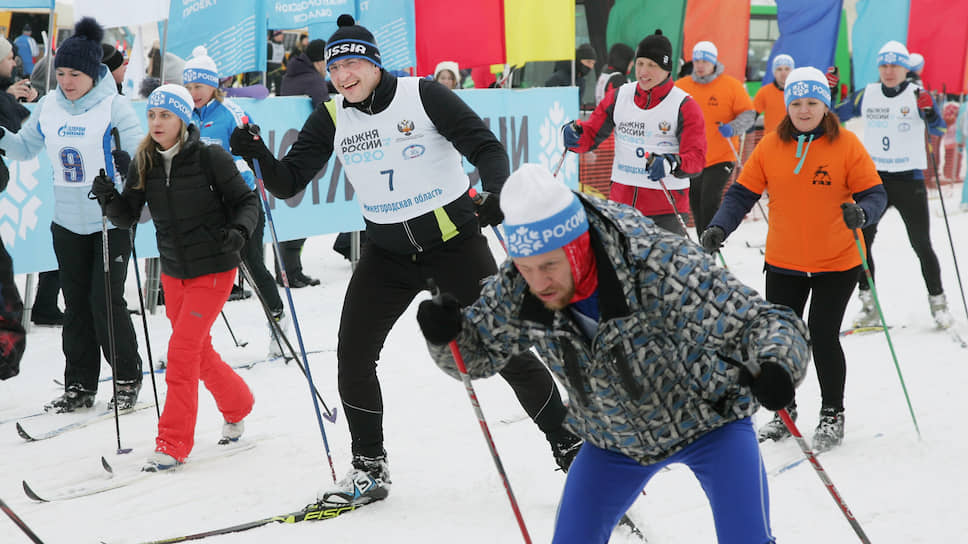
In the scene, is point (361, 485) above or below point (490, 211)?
below

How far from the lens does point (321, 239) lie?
12078 millimetres

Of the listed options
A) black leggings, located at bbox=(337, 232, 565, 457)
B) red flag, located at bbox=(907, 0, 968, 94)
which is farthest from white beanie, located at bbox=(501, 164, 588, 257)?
red flag, located at bbox=(907, 0, 968, 94)

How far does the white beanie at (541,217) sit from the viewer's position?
236 centimetres

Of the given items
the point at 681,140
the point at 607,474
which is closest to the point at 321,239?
the point at 681,140

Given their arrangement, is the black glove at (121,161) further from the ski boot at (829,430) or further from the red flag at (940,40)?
the red flag at (940,40)

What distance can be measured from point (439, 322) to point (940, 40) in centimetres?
1253

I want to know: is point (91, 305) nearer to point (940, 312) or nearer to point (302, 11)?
point (302, 11)

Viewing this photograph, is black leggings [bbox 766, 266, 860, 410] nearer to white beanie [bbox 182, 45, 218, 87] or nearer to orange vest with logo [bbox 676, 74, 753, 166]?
white beanie [bbox 182, 45, 218, 87]

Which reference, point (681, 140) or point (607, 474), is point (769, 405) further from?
point (681, 140)

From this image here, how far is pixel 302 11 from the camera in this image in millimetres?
8859

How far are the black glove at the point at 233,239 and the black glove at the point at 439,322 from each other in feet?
6.95

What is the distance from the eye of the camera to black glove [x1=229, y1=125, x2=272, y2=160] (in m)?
4.07

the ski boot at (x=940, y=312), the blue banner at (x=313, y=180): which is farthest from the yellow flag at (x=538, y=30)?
the ski boot at (x=940, y=312)

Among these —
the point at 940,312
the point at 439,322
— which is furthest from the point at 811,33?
the point at 439,322
